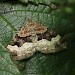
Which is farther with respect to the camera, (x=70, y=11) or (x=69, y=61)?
(x=70, y=11)

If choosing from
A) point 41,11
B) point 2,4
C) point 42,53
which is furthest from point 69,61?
point 2,4

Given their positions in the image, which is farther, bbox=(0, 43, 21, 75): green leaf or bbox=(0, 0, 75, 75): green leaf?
bbox=(0, 0, 75, 75): green leaf

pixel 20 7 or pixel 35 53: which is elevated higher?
pixel 20 7

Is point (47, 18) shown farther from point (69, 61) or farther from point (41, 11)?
point (69, 61)

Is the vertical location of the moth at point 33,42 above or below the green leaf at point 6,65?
above

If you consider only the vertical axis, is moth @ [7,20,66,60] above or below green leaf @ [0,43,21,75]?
above

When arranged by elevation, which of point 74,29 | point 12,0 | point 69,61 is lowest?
point 69,61
